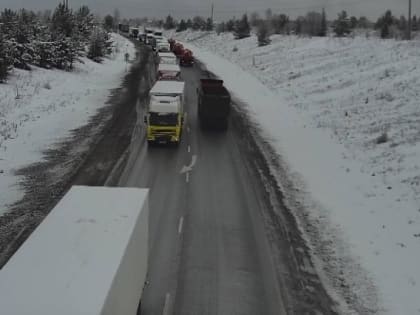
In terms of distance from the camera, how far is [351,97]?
37.5 meters

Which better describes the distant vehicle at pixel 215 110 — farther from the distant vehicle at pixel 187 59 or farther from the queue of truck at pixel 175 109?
the distant vehicle at pixel 187 59

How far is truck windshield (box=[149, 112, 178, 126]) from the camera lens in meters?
27.6

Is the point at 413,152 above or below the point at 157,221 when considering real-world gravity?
above

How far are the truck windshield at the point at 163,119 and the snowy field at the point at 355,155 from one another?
5.84 m

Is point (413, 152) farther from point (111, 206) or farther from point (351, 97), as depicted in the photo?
point (111, 206)

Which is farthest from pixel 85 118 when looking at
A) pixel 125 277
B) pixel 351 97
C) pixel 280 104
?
pixel 125 277

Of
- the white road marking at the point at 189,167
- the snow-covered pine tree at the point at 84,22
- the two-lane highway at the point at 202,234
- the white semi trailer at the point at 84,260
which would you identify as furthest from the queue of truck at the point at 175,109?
the snow-covered pine tree at the point at 84,22

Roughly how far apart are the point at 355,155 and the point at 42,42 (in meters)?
35.0

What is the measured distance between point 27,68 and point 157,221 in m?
33.8

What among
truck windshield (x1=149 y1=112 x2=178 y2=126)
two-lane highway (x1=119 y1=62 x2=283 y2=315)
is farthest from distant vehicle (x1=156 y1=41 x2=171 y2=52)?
two-lane highway (x1=119 y1=62 x2=283 y2=315)

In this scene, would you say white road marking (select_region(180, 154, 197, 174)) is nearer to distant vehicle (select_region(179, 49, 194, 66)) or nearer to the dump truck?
the dump truck

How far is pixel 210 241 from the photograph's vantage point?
1644cm

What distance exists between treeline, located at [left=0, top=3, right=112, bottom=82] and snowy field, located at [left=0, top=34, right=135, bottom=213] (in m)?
1.35

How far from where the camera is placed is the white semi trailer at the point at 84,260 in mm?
7387
